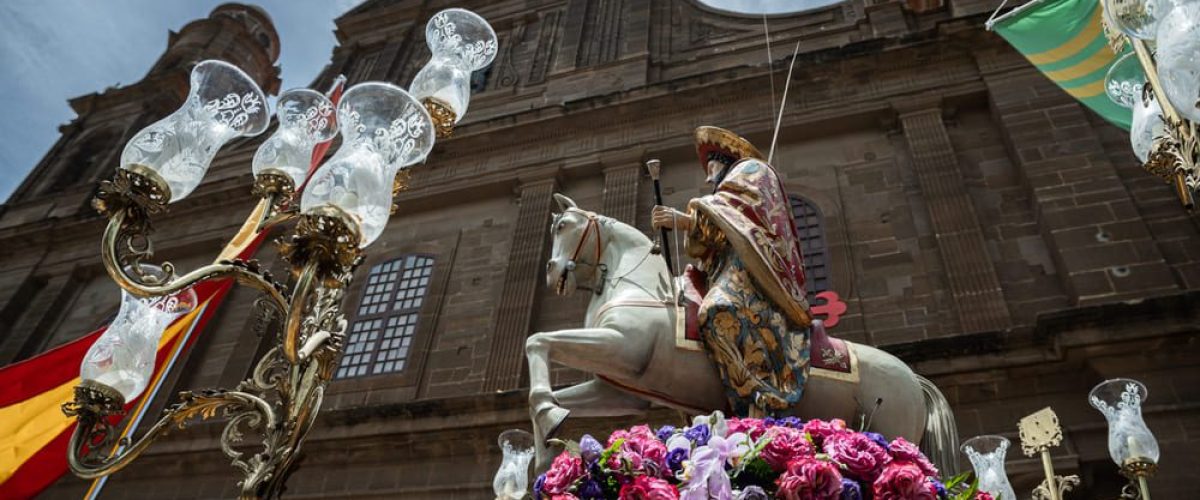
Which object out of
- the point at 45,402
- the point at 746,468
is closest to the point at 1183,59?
the point at 746,468

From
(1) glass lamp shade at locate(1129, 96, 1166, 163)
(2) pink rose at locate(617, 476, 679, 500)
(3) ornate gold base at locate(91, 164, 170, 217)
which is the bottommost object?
(2) pink rose at locate(617, 476, 679, 500)

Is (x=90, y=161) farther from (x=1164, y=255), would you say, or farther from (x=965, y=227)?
(x=1164, y=255)

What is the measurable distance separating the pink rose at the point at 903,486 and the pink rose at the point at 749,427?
1.47ft

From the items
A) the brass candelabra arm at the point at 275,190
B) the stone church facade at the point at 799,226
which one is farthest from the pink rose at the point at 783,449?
the stone church facade at the point at 799,226

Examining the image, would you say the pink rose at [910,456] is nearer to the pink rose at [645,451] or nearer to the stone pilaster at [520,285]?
the pink rose at [645,451]

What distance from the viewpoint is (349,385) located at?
11.6 m

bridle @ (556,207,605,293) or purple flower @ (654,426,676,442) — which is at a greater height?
bridle @ (556,207,605,293)

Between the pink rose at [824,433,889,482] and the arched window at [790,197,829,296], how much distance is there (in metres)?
7.32

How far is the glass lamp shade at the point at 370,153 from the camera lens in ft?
12.1

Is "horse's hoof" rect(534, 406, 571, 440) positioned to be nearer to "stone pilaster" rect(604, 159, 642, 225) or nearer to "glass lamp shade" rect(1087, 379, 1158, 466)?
"glass lamp shade" rect(1087, 379, 1158, 466)

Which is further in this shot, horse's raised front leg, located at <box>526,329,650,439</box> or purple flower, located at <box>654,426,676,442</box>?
horse's raised front leg, located at <box>526,329,650,439</box>

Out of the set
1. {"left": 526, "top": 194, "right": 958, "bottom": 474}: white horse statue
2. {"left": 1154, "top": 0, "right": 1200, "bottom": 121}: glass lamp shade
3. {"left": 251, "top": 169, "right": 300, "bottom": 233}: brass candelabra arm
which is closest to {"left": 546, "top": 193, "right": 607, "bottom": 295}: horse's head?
{"left": 526, "top": 194, "right": 958, "bottom": 474}: white horse statue

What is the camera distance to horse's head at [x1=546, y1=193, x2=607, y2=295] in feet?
14.6

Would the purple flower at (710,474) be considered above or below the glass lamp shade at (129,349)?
below
